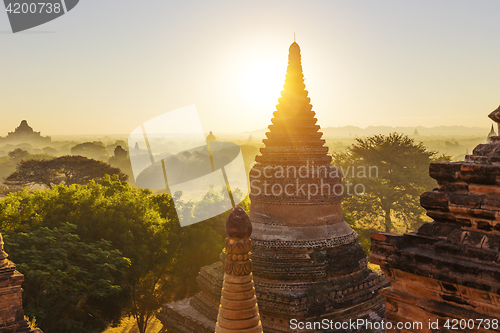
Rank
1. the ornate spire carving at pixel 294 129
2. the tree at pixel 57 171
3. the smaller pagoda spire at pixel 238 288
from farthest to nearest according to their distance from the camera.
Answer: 1. the tree at pixel 57 171
2. the ornate spire carving at pixel 294 129
3. the smaller pagoda spire at pixel 238 288

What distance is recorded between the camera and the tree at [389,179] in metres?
35.3

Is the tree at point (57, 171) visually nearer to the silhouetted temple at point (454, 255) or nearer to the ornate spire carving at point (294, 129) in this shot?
the ornate spire carving at point (294, 129)

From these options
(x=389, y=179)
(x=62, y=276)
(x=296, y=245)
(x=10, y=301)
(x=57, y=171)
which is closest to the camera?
(x=10, y=301)

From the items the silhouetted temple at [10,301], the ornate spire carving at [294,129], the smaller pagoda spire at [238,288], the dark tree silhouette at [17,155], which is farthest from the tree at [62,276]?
the dark tree silhouette at [17,155]

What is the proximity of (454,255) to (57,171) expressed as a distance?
40.7 m

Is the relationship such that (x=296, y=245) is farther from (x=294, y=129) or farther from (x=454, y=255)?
(x=454, y=255)

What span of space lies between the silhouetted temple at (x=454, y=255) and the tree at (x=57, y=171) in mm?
37753

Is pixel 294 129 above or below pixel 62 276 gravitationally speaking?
above

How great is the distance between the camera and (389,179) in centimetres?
3641

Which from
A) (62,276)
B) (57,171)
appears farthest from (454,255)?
(57,171)

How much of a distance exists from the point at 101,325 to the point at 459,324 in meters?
15.6

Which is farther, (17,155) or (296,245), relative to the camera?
(17,155)

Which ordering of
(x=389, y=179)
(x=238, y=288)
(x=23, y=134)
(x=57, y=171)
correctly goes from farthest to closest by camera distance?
(x=23, y=134) → (x=57, y=171) → (x=389, y=179) → (x=238, y=288)

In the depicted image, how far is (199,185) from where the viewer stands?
84.6 metres
